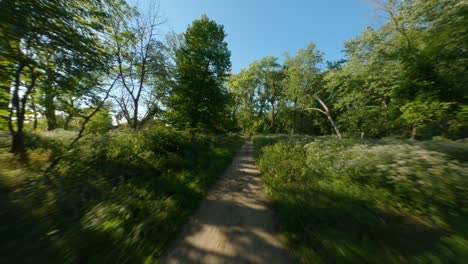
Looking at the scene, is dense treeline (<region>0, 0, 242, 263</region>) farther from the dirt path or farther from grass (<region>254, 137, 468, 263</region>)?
grass (<region>254, 137, 468, 263</region>)

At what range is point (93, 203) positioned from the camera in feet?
12.5

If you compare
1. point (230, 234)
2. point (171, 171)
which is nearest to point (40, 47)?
point (171, 171)

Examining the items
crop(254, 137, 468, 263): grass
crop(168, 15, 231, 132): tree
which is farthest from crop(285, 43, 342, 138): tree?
crop(254, 137, 468, 263): grass

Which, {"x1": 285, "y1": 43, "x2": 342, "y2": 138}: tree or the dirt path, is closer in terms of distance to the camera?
the dirt path

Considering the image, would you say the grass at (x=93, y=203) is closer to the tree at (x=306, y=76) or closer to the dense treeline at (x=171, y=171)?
the dense treeline at (x=171, y=171)

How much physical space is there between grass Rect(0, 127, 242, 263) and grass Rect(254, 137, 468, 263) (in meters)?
2.80

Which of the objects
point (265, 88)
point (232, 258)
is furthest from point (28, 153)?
point (265, 88)

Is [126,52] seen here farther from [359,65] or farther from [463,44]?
[359,65]

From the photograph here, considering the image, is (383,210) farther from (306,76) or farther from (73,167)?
(306,76)

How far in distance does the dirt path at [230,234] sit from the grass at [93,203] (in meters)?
0.36

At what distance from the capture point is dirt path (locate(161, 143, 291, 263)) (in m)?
2.70

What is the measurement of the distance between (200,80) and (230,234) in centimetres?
1078

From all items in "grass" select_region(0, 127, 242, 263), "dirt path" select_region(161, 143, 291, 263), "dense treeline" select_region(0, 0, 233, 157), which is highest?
"dense treeline" select_region(0, 0, 233, 157)

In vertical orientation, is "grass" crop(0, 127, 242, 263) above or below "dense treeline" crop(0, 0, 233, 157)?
below
